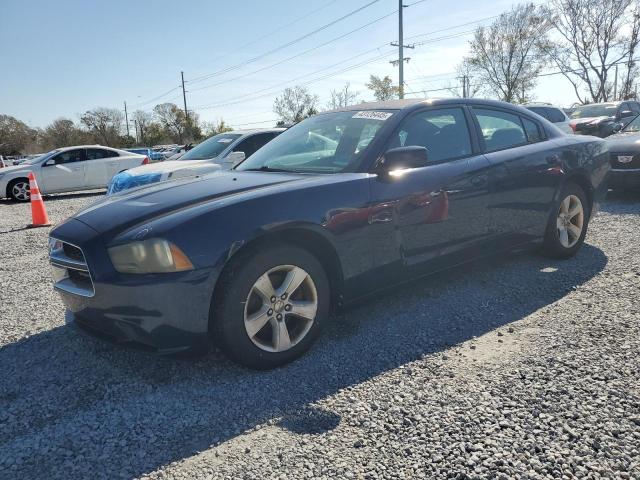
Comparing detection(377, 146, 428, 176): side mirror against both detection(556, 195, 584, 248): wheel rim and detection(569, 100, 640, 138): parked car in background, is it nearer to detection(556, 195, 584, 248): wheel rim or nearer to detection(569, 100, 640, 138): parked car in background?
detection(556, 195, 584, 248): wheel rim

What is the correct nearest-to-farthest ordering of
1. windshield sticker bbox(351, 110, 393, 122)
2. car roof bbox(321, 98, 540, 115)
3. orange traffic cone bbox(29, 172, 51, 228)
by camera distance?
windshield sticker bbox(351, 110, 393, 122) < car roof bbox(321, 98, 540, 115) < orange traffic cone bbox(29, 172, 51, 228)

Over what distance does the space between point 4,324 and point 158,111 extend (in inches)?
3179

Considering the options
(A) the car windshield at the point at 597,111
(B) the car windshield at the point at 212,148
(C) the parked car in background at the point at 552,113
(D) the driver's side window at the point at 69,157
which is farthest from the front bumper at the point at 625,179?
(D) the driver's side window at the point at 69,157

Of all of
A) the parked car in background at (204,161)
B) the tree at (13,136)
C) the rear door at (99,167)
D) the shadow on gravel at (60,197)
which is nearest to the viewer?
the parked car in background at (204,161)

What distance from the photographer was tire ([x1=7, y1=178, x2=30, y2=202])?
1291cm

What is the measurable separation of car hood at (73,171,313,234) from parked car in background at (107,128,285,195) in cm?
341

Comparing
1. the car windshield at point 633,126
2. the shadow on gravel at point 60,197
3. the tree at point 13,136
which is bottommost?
the shadow on gravel at point 60,197

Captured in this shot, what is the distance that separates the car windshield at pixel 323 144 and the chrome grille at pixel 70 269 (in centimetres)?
144

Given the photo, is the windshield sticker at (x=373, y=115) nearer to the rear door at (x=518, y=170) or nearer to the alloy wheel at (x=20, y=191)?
the rear door at (x=518, y=170)

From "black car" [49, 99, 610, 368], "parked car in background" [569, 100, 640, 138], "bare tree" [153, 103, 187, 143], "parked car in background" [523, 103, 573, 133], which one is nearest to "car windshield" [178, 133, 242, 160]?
"black car" [49, 99, 610, 368]

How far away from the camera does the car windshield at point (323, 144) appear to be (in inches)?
131

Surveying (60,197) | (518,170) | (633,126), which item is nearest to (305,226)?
(518,170)

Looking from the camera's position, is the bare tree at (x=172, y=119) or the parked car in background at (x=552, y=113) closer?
the parked car in background at (x=552, y=113)

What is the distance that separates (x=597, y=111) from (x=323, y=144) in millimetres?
15997
